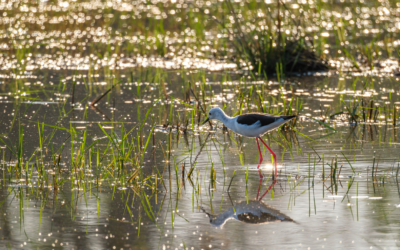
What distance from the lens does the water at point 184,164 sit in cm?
458

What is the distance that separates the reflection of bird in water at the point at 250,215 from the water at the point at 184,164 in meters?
0.02

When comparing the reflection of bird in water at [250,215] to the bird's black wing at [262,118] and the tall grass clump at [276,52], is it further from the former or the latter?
the tall grass clump at [276,52]

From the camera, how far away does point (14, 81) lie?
36.6ft

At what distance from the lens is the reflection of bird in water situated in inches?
189

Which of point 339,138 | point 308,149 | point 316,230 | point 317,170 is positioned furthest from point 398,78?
point 316,230

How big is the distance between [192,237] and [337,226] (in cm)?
107

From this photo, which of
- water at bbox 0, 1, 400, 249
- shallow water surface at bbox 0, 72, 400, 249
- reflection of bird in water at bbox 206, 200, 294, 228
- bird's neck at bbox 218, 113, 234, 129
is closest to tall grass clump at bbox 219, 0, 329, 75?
water at bbox 0, 1, 400, 249

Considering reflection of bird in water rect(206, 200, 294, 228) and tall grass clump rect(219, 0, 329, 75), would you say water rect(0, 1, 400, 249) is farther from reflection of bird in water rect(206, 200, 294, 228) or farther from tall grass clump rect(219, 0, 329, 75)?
tall grass clump rect(219, 0, 329, 75)

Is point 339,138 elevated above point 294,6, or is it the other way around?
point 294,6

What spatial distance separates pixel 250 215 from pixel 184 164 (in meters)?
1.50

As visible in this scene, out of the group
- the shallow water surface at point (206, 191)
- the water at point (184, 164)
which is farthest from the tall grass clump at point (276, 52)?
the shallow water surface at point (206, 191)

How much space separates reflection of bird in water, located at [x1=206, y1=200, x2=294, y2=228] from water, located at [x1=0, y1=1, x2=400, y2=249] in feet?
0.05

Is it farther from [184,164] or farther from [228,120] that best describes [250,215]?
[228,120]

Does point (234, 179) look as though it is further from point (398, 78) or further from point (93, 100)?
point (398, 78)
